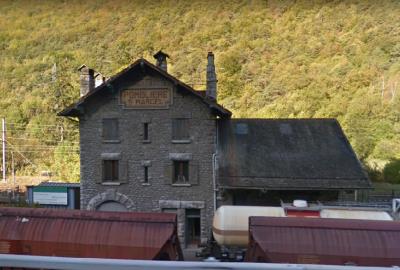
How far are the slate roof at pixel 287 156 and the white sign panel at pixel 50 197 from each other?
789cm

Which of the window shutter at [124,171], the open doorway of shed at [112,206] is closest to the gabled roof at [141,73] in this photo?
the window shutter at [124,171]

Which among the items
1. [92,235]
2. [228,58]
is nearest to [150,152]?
[92,235]

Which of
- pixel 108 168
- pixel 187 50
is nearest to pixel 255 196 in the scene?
pixel 108 168

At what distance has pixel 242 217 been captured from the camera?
1244 centimetres

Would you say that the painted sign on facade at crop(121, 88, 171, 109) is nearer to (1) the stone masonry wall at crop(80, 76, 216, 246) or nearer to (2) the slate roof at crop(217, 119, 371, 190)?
(1) the stone masonry wall at crop(80, 76, 216, 246)

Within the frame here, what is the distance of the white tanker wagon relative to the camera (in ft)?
40.1

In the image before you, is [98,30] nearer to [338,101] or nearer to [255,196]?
[338,101]

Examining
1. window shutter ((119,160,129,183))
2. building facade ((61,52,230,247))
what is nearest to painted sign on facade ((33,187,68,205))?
building facade ((61,52,230,247))

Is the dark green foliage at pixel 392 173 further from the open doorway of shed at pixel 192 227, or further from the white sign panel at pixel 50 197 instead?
the white sign panel at pixel 50 197

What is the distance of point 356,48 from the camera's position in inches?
2301

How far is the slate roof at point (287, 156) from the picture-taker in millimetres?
17516

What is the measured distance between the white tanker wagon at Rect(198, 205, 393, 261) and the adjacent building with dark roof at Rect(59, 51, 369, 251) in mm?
4143

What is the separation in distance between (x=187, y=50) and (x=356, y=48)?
2740 centimetres

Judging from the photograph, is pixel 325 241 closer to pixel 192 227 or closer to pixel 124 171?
pixel 192 227
